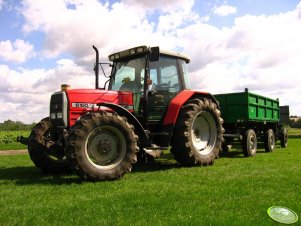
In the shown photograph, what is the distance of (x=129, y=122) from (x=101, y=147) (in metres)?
1.03

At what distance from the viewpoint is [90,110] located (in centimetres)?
792

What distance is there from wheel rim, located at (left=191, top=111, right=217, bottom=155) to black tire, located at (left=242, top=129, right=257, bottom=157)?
107 inches

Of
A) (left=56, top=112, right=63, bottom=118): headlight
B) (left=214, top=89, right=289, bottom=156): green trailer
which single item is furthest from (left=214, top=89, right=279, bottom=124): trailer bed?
(left=56, top=112, right=63, bottom=118): headlight

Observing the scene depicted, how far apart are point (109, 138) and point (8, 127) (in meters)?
43.3

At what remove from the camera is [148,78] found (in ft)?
28.7

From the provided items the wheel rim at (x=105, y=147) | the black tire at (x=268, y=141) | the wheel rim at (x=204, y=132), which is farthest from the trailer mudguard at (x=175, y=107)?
the black tire at (x=268, y=141)

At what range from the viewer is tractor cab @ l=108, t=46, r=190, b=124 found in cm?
871

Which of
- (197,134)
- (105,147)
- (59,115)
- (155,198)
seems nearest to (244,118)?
(197,134)

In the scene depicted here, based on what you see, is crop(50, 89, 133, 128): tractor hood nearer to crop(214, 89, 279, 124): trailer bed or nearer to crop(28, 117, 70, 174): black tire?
crop(28, 117, 70, 174): black tire

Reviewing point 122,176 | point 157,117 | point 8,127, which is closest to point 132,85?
point 157,117

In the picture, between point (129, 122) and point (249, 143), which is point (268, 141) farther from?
point (129, 122)

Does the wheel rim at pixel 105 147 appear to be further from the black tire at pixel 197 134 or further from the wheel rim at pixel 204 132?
the wheel rim at pixel 204 132

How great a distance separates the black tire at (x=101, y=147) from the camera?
22.4 ft

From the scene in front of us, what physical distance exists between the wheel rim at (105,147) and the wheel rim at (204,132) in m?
2.66
